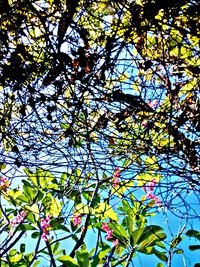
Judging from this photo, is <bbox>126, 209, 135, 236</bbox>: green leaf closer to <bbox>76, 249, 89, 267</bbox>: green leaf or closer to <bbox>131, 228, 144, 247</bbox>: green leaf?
<bbox>131, 228, 144, 247</bbox>: green leaf

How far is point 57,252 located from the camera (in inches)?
86.8

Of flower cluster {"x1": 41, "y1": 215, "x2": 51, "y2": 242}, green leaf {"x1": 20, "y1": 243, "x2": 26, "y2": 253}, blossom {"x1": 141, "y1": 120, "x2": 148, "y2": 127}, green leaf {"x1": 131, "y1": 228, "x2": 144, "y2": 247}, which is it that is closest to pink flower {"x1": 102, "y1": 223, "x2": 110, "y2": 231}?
green leaf {"x1": 131, "y1": 228, "x2": 144, "y2": 247}

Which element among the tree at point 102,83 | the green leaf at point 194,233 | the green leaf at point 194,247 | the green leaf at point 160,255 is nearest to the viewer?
the tree at point 102,83

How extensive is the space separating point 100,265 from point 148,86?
1150 millimetres

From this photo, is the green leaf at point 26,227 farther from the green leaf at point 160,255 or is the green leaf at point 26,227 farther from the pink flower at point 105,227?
the green leaf at point 160,255

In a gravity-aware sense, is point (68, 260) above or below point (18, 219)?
below

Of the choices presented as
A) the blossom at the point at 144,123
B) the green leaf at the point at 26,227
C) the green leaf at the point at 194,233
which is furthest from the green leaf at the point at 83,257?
the blossom at the point at 144,123

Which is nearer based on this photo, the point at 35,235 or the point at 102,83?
the point at 102,83

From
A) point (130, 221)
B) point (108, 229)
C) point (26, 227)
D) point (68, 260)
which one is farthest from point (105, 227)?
point (26, 227)

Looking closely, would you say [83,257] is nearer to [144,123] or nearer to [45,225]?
[45,225]

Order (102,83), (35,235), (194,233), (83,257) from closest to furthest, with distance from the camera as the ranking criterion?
(102,83) → (194,233) → (83,257) → (35,235)

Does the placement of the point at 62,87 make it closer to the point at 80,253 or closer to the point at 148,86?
the point at 148,86

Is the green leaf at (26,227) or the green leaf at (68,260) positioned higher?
the green leaf at (26,227)

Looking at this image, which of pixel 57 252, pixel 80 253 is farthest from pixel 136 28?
pixel 57 252
